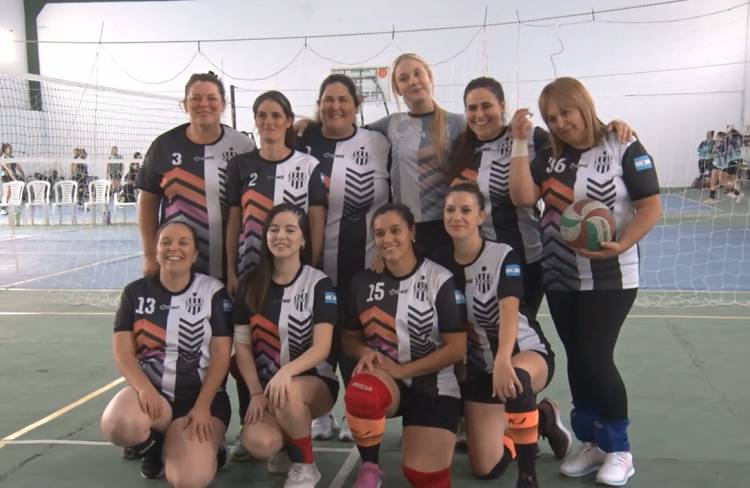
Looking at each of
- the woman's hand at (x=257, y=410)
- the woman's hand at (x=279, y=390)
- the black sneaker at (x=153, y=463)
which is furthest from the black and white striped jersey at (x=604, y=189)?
the black sneaker at (x=153, y=463)

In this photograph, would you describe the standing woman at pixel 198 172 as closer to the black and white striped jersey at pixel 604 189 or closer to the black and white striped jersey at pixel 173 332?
the black and white striped jersey at pixel 173 332

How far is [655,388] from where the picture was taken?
3.61 meters

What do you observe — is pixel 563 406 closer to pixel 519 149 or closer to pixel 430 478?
pixel 430 478

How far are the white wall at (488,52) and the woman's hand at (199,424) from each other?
558 inches

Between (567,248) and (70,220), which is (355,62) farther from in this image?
(567,248)

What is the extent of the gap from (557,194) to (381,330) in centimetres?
86

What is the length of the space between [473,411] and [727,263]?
5.90m

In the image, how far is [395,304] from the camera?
2613 millimetres

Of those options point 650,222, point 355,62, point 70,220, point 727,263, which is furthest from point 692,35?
point 650,222

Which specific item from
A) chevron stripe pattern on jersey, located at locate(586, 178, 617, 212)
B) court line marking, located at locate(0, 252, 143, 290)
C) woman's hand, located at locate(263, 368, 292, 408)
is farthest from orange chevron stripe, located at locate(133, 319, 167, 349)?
court line marking, located at locate(0, 252, 143, 290)

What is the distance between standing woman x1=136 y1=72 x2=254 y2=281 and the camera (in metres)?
2.90

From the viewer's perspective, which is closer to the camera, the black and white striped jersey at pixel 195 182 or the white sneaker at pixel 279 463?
the white sneaker at pixel 279 463

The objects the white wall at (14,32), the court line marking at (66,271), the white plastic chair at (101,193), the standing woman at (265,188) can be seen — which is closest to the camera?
the standing woman at (265,188)

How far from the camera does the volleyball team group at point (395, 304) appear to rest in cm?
252
